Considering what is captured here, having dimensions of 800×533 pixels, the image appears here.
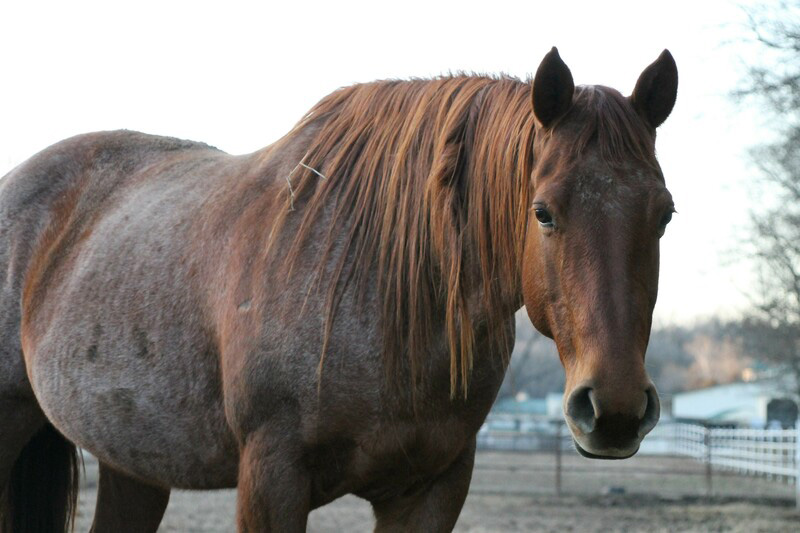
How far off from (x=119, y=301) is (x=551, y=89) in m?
1.75

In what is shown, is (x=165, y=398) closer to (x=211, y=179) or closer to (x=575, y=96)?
(x=211, y=179)

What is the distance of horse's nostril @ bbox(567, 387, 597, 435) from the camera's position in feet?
7.70

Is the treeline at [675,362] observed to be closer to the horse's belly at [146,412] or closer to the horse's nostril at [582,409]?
the horse's belly at [146,412]

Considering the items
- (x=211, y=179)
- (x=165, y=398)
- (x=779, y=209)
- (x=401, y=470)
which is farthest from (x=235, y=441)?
(x=779, y=209)

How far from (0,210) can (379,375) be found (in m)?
2.16

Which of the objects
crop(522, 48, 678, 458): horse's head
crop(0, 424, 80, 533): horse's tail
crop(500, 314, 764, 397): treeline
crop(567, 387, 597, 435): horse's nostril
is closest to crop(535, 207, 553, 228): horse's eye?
crop(522, 48, 678, 458): horse's head

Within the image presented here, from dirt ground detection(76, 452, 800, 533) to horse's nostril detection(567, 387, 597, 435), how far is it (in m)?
7.06

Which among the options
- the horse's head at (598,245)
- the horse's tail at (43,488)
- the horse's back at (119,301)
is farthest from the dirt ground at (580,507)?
the horse's head at (598,245)

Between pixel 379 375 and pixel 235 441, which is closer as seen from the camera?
pixel 379 375

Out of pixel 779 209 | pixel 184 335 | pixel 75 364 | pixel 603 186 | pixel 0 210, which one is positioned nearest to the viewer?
pixel 603 186

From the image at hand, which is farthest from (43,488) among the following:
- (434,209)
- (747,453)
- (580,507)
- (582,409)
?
(747,453)

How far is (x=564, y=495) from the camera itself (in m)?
14.6

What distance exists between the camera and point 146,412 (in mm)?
3248

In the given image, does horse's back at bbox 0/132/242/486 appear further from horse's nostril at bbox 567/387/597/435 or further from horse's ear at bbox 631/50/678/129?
horse's ear at bbox 631/50/678/129
